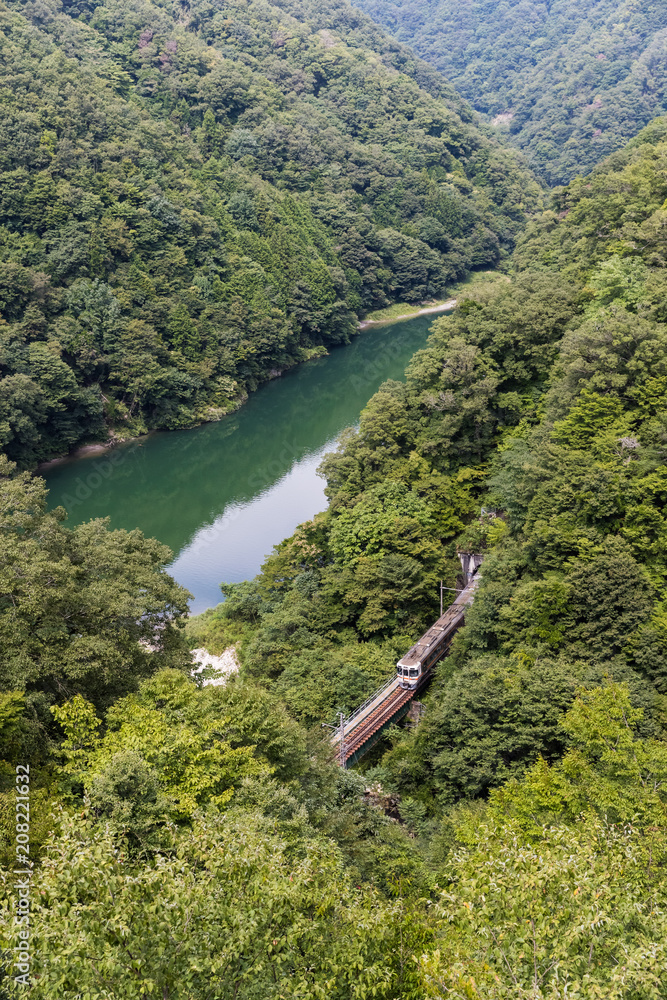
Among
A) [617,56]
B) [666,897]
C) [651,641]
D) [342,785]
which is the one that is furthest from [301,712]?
[617,56]


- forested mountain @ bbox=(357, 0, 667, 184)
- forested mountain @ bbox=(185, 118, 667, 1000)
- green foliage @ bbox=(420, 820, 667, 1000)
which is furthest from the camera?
forested mountain @ bbox=(357, 0, 667, 184)

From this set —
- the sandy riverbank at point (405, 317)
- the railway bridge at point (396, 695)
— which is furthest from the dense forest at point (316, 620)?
the sandy riverbank at point (405, 317)

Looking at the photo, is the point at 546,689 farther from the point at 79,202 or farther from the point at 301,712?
the point at 79,202

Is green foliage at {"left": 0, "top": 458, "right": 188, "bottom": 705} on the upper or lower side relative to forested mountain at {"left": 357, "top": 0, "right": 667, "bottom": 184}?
lower

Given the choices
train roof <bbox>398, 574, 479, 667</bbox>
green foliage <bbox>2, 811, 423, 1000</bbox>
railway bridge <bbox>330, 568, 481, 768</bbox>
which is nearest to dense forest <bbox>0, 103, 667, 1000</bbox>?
green foliage <bbox>2, 811, 423, 1000</bbox>

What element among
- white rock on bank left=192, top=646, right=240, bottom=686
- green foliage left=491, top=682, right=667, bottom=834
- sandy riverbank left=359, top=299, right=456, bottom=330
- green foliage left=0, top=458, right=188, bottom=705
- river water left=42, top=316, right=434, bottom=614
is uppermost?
green foliage left=491, top=682, right=667, bottom=834

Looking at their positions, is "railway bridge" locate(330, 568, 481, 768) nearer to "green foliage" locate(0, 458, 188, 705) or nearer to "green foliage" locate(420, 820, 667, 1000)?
"green foliage" locate(0, 458, 188, 705)

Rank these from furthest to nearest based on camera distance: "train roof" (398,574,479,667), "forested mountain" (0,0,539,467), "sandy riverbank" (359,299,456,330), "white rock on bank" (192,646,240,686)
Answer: "sandy riverbank" (359,299,456,330) < "forested mountain" (0,0,539,467) < "white rock on bank" (192,646,240,686) < "train roof" (398,574,479,667)
